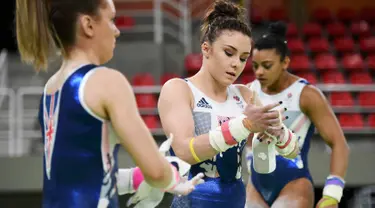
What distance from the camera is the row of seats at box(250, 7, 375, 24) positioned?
12.7 metres

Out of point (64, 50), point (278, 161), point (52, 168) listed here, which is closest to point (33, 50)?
point (64, 50)

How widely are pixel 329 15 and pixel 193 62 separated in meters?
3.69

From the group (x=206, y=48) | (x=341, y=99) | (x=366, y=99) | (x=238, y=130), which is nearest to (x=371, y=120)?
(x=366, y=99)

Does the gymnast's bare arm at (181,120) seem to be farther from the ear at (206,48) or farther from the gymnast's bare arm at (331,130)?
the gymnast's bare arm at (331,130)

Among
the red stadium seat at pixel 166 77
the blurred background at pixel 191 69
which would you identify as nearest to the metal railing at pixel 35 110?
the blurred background at pixel 191 69

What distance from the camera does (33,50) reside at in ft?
7.93

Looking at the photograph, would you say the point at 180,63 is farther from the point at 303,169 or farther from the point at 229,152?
the point at 229,152

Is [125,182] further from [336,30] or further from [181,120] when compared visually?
[336,30]

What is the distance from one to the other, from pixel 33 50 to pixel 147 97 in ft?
22.4

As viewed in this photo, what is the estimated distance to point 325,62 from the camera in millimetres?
10602

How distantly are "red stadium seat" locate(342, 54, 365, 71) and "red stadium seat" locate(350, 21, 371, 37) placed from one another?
113 cm

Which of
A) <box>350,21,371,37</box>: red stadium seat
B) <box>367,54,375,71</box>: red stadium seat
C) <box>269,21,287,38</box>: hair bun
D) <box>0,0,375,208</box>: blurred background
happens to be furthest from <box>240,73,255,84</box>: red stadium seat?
<box>269,21,287,38</box>: hair bun

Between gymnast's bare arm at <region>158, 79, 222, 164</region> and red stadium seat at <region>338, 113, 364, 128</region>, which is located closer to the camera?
gymnast's bare arm at <region>158, 79, 222, 164</region>

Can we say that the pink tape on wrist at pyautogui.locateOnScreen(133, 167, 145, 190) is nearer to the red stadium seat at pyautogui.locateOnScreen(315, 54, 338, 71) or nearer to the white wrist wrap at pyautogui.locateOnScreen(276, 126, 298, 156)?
the white wrist wrap at pyautogui.locateOnScreen(276, 126, 298, 156)
